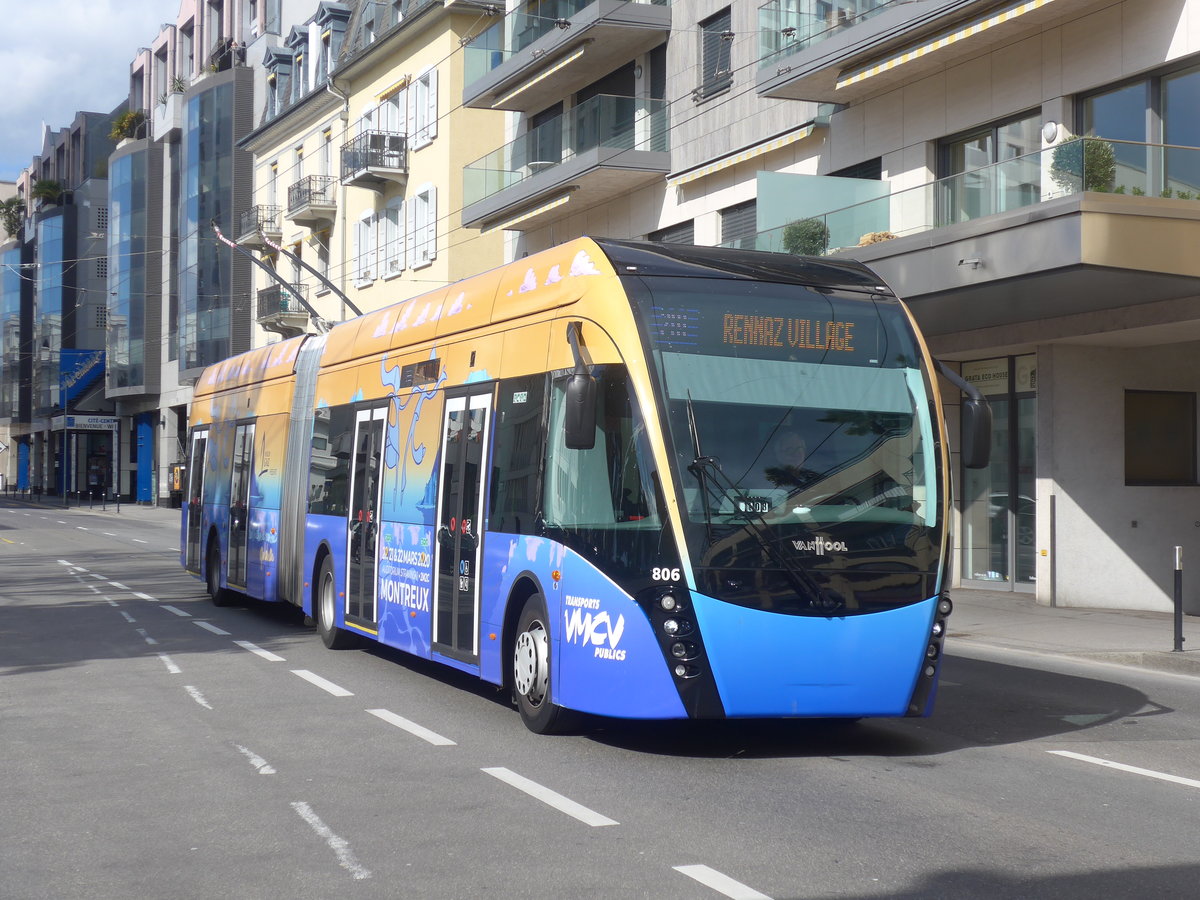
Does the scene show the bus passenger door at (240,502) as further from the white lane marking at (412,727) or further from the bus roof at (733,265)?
the bus roof at (733,265)

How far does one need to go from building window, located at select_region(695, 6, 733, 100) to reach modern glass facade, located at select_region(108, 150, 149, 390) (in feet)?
168

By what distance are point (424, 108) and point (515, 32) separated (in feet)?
25.5

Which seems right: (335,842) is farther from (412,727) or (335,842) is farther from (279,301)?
(279,301)

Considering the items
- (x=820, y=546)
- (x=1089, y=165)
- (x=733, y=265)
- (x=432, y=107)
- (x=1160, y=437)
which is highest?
(x=432, y=107)

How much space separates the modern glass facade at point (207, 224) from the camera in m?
61.1

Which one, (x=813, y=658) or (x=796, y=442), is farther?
(x=796, y=442)

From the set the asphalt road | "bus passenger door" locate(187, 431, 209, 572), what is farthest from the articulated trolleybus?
"bus passenger door" locate(187, 431, 209, 572)

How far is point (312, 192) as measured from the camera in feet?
155

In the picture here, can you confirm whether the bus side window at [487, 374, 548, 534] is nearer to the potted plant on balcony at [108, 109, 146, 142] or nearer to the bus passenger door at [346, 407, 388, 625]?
the bus passenger door at [346, 407, 388, 625]

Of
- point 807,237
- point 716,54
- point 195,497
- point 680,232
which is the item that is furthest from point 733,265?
point 680,232

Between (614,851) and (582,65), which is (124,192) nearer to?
(582,65)

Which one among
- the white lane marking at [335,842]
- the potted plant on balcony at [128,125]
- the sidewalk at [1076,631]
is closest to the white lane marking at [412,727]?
the white lane marking at [335,842]

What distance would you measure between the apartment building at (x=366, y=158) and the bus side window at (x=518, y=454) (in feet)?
70.2

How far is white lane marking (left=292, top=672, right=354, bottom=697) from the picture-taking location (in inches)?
447
